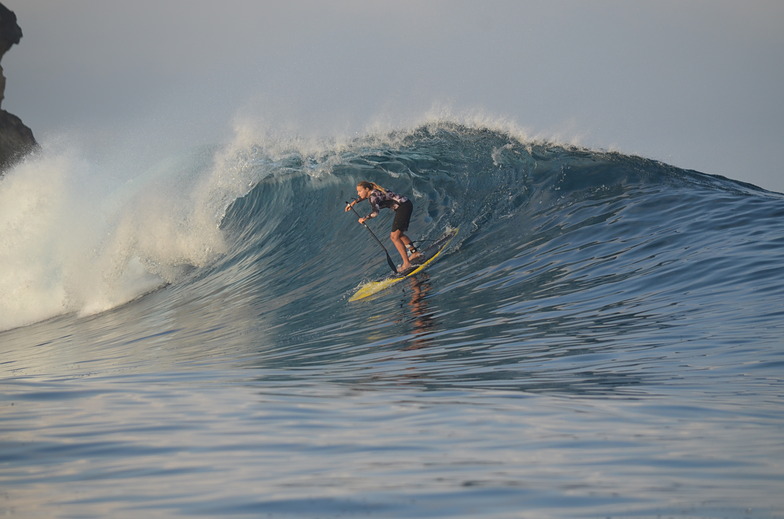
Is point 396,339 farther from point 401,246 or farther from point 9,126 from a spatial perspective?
point 9,126

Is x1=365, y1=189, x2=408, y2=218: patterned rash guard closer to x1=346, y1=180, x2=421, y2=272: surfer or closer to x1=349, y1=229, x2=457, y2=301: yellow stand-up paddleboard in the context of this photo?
x1=346, y1=180, x2=421, y2=272: surfer

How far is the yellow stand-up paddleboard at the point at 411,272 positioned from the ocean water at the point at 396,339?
0.73 feet

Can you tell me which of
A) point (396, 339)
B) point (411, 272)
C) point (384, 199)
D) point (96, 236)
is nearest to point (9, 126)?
point (96, 236)

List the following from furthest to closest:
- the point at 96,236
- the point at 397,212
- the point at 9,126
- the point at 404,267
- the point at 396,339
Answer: the point at 9,126 → the point at 96,236 → the point at 397,212 → the point at 404,267 → the point at 396,339

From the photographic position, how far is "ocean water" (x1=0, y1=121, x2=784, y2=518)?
2.78 metres

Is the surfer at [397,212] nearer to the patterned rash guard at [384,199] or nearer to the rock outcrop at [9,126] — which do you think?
the patterned rash guard at [384,199]

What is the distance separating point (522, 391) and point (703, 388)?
1048 millimetres

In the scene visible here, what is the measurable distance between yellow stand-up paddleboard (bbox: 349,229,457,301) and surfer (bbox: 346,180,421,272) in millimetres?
115

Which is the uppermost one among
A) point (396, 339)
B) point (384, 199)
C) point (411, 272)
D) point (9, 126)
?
point (9, 126)

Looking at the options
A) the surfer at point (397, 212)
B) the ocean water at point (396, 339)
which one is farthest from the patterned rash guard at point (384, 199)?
the ocean water at point (396, 339)

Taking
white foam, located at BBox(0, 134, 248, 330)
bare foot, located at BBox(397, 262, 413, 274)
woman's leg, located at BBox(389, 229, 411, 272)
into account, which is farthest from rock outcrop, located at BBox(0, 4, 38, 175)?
bare foot, located at BBox(397, 262, 413, 274)

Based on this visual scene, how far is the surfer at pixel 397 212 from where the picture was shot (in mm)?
11703

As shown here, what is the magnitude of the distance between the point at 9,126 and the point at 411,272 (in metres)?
29.0

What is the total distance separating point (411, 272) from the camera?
1151 cm
